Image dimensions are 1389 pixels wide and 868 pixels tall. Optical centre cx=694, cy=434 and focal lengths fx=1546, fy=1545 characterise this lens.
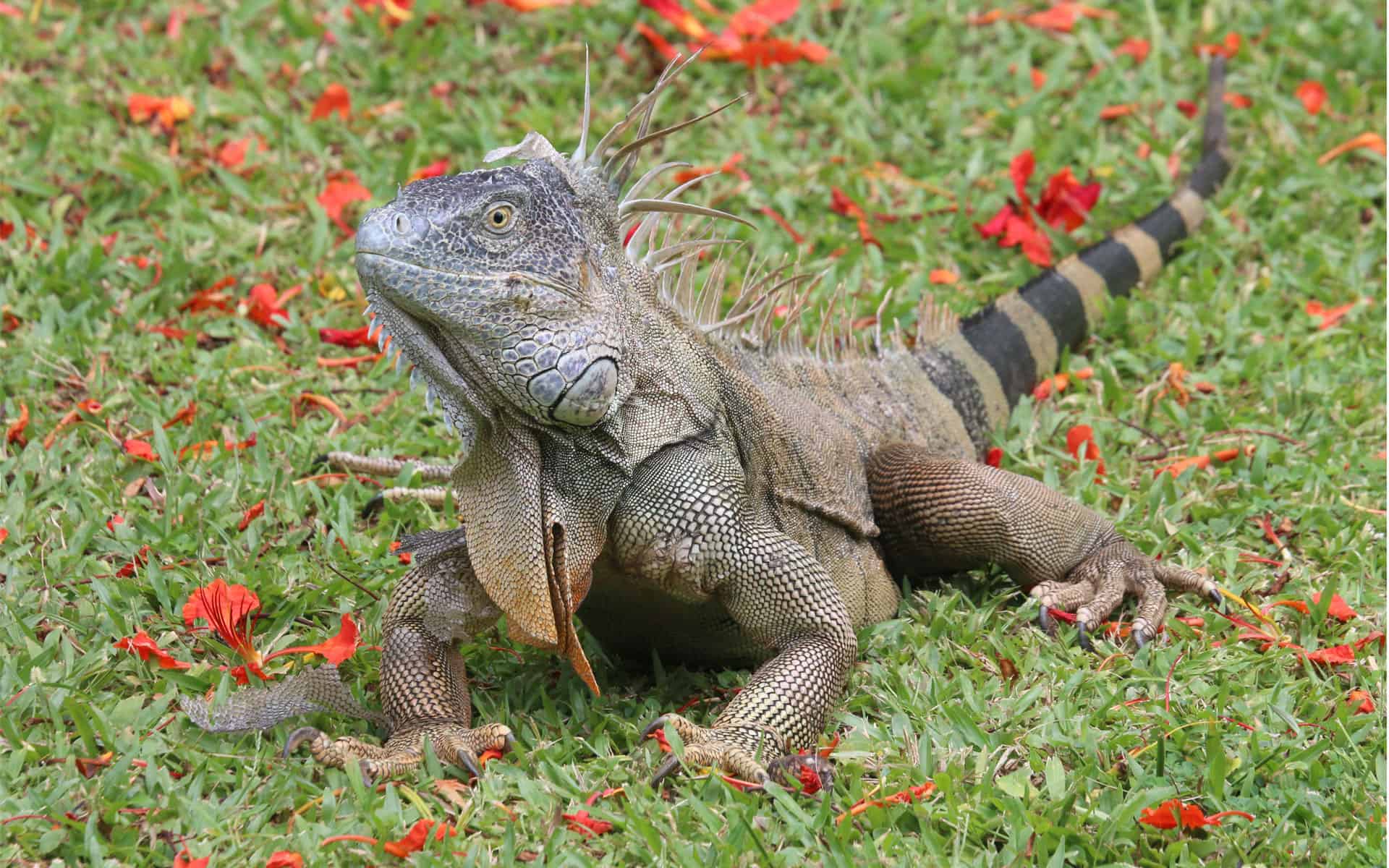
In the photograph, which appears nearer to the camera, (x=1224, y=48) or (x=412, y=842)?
(x=412, y=842)

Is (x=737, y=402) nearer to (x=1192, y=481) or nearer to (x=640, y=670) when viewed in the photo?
(x=640, y=670)

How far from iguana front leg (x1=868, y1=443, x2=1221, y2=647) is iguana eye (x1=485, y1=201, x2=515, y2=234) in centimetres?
172

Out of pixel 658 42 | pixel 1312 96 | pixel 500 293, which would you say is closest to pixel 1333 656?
pixel 500 293

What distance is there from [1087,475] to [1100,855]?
2.21 m

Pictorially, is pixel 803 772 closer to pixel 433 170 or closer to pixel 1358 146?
pixel 433 170

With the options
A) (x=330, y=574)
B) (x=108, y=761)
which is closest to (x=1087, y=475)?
(x=330, y=574)

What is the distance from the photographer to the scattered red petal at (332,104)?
7.27 m

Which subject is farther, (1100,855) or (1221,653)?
(1221,653)

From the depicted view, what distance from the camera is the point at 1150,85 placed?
8.04 metres

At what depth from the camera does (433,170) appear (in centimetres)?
701

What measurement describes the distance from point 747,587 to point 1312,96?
5.28m

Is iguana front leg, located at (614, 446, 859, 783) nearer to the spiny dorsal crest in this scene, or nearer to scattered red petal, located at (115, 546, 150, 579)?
the spiny dorsal crest

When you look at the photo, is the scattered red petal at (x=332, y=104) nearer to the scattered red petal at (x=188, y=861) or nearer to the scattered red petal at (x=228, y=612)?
the scattered red petal at (x=228, y=612)

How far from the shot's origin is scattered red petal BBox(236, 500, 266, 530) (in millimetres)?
4921
